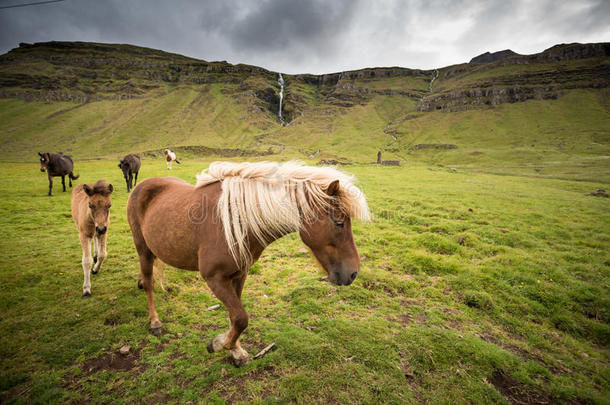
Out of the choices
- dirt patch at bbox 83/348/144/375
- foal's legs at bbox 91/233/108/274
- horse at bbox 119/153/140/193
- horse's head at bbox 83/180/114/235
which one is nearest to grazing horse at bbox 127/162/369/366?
dirt patch at bbox 83/348/144/375

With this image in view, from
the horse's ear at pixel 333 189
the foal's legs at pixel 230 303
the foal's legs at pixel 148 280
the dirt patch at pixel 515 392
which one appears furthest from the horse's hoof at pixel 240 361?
the dirt patch at pixel 515 392

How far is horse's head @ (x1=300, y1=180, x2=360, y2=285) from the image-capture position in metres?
2.77

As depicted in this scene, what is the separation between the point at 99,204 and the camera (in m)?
5.08

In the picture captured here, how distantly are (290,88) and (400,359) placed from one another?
20568 cm

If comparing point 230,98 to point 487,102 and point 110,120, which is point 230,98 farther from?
Answer: point 487,102

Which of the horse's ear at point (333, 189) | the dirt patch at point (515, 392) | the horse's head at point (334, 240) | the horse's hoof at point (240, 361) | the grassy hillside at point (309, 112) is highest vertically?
the grassy hillside at point (309, 112)

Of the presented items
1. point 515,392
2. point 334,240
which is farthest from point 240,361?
point 515,392

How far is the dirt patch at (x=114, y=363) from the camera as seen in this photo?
126 inches

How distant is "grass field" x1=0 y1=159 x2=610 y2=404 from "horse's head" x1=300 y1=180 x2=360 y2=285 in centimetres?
147

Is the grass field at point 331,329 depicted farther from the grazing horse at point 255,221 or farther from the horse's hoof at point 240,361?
the grazing horse at point 255,221

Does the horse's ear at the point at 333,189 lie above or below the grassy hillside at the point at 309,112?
below

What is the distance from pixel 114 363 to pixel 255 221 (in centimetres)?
298

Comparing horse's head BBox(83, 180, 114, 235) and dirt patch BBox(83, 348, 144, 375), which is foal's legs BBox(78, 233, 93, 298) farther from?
dirt patch BBox(83, 348, 144, 375)

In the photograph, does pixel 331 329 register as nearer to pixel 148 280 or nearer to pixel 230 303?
pixel 230 303
